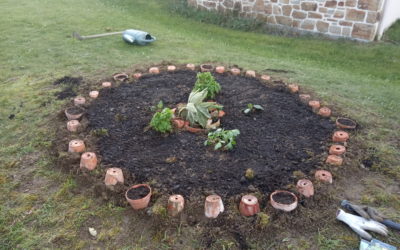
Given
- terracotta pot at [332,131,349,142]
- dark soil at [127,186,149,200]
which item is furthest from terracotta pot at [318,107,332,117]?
dark soil at [127,186,149,200]

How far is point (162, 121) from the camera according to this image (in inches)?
153

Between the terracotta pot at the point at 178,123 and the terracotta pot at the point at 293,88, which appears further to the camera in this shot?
the terracotta pot at the point at 293,88

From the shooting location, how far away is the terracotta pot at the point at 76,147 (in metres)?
3.69

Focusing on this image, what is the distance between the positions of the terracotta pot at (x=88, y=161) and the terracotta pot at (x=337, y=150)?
98.6 inches

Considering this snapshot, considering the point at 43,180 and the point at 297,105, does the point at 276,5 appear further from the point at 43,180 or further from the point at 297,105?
the point at 43,180

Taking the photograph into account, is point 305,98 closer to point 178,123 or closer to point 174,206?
point 178,123

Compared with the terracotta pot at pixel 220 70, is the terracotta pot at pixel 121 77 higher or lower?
lower

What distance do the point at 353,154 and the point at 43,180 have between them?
3296mm

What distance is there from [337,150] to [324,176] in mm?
499

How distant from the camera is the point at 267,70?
6270 millimetres

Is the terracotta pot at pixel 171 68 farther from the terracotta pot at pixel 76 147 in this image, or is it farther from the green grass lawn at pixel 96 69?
the terracotta pot at pixel 76 147

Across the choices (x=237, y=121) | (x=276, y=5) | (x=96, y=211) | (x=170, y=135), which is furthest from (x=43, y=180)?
(x=276, y=5)

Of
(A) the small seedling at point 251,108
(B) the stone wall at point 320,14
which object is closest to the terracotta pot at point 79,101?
(A) the small seedling at point 251,108

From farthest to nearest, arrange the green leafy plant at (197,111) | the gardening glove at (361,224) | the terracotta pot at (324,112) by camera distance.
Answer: the terracotta pot at (324,112) → the green leafy plant at (197,111) → the gardening glove at (361,224)
